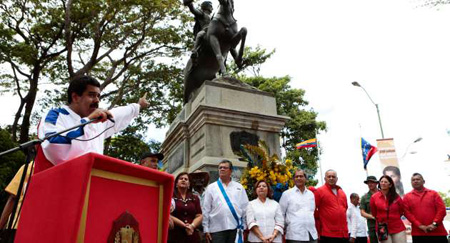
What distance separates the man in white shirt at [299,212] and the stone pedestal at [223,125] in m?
1.68

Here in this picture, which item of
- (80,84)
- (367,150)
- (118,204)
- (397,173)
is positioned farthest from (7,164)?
(367,150)

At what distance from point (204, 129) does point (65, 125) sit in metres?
4.86

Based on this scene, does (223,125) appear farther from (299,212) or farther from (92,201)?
(92,201)

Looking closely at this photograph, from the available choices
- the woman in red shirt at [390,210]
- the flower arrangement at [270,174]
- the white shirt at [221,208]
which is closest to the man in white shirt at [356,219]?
the woman in red shirt at [390,210]

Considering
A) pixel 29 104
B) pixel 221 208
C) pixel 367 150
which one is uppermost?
pixel 29 104

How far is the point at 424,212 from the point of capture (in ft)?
17.6

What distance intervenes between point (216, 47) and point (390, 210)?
4.86m

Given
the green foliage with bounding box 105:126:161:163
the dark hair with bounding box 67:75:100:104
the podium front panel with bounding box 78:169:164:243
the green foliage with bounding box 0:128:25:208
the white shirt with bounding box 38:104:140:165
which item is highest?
the green foliage with bounding box 105:126:161:163

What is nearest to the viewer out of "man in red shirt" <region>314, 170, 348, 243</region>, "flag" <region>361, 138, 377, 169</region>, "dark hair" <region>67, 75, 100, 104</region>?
"dark hair" <region>67, 75, 100, 104</region>

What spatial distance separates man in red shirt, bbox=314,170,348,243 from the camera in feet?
15.8

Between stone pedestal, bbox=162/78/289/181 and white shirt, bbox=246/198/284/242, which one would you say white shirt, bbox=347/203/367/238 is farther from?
white shirt, bbox=246/198/284/242

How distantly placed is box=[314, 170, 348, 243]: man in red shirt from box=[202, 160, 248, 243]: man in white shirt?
1171mm

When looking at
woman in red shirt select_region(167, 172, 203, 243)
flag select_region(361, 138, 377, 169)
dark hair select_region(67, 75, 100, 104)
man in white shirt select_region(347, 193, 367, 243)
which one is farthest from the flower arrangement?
flag select_region(361, 138, 377, 169)

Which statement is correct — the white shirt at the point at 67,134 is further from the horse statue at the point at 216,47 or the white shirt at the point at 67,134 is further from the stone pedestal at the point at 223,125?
the horse statue at the point at 216,47
